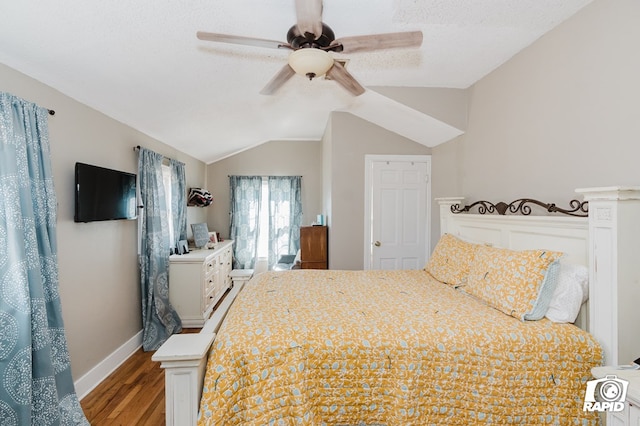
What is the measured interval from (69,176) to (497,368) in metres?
2.94

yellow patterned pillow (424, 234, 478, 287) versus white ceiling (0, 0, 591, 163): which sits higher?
white ceiling (0, 0, 591, 163)

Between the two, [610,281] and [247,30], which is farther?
[247,30]

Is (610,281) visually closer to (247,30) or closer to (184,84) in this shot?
(247,30)

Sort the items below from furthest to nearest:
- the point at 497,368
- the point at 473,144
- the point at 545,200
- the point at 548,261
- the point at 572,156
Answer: the point at 473,144 → the point at 545,200 → the point at 572,156 → the point at 548,261 → the point at 497,368

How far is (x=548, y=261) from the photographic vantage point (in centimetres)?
158

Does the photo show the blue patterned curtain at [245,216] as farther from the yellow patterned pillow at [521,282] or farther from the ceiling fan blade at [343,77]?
the yellow patterned pillow at [521,282]

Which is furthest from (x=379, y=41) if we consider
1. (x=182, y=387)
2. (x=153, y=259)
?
(x=153, y=259)

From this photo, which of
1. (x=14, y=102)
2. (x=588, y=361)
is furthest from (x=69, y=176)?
(x=588, y=361)

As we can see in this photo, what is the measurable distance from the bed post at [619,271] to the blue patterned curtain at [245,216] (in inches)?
184

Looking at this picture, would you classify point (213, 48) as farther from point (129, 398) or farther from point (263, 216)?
point (263, 216)

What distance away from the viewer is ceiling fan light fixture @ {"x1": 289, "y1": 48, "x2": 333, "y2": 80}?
1404 mm

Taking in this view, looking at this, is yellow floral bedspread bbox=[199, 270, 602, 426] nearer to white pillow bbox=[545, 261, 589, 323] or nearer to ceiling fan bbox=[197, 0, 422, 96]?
white pillow bbox=[545, 261, 589, 323]

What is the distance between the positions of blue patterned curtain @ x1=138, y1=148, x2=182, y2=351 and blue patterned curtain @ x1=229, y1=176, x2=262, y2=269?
2028mm

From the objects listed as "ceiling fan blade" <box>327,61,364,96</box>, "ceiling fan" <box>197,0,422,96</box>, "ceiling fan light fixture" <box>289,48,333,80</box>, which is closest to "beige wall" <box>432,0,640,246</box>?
"ceiling fan" <box>197,0,422,96</box>
